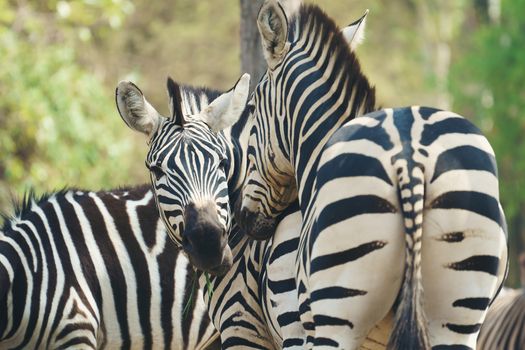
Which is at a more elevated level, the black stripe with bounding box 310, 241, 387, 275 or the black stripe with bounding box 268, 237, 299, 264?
the black stripe with bounding box 268, 237, 299, 264

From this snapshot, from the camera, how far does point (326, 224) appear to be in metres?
4.88

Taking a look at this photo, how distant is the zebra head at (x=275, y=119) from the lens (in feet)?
19.6

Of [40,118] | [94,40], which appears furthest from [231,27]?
[40,118]

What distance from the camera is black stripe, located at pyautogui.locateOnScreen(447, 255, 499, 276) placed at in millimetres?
4762

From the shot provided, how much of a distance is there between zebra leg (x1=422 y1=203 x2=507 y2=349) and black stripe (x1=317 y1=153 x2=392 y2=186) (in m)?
0.28

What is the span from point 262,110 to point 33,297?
202cm

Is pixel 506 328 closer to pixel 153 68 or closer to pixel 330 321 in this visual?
pixel 330 321

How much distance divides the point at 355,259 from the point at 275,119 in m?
1.57

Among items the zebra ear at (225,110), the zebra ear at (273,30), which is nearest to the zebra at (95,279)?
the zebra ear at (225,110)

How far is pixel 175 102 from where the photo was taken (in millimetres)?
6824

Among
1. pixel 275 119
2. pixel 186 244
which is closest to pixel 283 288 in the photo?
pixel 186 244

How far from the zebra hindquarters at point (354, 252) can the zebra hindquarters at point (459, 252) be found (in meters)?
0.15

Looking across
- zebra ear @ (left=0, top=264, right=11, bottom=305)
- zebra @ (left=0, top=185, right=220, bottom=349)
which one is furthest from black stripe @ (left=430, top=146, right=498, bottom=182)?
zebra ear @ (left=0, top=264, right=11, bottom=305)

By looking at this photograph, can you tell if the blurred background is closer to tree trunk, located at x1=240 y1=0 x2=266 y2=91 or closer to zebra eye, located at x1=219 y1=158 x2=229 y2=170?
tree trunk, located at x1=240 y1=0 x2=266 y2=91
